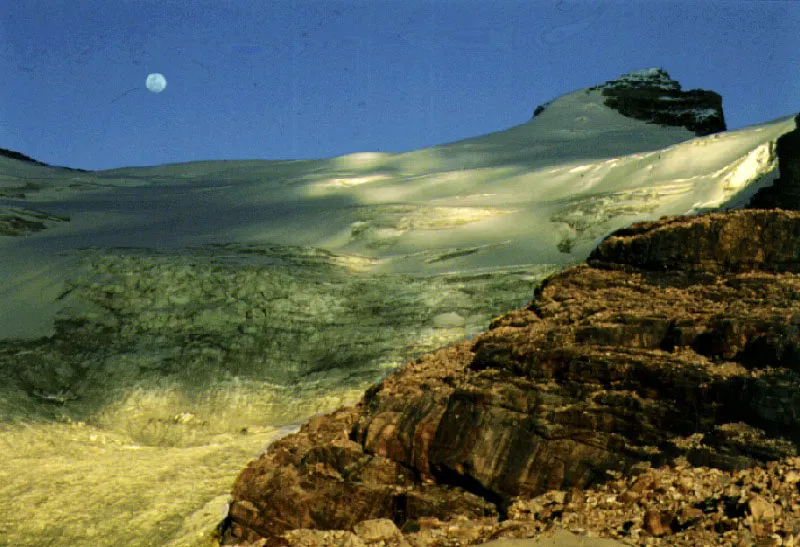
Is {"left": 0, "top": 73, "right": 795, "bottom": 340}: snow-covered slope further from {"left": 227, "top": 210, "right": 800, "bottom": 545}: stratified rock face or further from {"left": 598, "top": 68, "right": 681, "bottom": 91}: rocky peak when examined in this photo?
{"left": 598, "top": 68, "right": 681, "bottom": 91}: rocky peak

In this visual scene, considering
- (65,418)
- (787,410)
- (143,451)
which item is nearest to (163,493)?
(143,451)

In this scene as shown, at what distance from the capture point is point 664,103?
4772 cm

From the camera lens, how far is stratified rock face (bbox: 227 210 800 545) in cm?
701

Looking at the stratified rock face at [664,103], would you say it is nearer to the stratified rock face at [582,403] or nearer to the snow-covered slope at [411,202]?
the snow-covered slope at [411,202]

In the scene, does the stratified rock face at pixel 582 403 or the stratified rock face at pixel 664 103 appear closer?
the stratified rock face at pixel 582 403

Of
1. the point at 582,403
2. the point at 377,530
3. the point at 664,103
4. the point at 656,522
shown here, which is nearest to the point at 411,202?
the point at 582,403

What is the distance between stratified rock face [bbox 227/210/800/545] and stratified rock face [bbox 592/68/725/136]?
38020 millimetres

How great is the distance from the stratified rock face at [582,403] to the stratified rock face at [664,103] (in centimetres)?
3802

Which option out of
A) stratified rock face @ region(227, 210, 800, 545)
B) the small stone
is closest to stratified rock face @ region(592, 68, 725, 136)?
stratified rock face @ region(227, 210, 800, 545)

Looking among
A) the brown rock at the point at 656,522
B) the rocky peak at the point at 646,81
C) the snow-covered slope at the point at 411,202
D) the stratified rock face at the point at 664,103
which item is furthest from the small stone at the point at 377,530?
the rocky peak at the point at 646,81

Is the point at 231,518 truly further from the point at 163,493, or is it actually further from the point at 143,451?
the point at 143,451

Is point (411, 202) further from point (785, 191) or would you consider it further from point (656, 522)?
point (656, 522)

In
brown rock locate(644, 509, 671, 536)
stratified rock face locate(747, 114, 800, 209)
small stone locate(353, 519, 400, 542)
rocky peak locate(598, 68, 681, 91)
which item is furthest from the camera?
rocky peak locate(598, 68, 681, 91)

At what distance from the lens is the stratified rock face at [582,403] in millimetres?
7012
